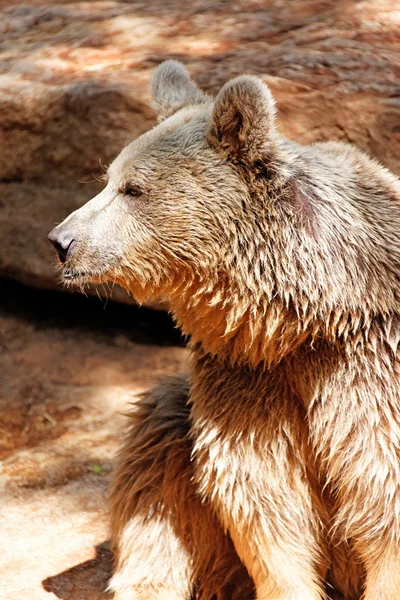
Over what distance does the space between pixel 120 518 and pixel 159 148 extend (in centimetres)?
168

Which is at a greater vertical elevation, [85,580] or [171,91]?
[171,91]

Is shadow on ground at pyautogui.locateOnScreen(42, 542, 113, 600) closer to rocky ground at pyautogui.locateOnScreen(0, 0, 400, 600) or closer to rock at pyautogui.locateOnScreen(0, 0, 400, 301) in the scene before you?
rocky ground at pyautogui.locateOnScreen(0, 0, 400, 600)

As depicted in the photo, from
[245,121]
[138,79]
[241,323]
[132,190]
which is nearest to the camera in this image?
[245,121]

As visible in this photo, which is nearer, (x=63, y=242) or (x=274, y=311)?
(x=274, y=311)

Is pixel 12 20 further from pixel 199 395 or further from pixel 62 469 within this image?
pixel 199 395

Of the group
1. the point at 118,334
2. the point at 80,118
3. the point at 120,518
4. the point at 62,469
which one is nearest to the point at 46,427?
the point at 62,469

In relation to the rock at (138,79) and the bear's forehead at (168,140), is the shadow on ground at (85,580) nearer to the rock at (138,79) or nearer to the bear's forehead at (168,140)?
the bear's forehead at (168,140)

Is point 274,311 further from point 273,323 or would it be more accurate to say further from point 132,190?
point 132,190

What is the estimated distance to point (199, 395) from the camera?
3.58 m

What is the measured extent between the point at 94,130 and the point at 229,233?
292 centimetres

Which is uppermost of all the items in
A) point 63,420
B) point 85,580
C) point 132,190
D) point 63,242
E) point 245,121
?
point 245,121

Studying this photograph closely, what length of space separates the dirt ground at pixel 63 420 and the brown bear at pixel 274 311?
58 cm

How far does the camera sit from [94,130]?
593 cm

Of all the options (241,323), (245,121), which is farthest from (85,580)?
(245,121)
